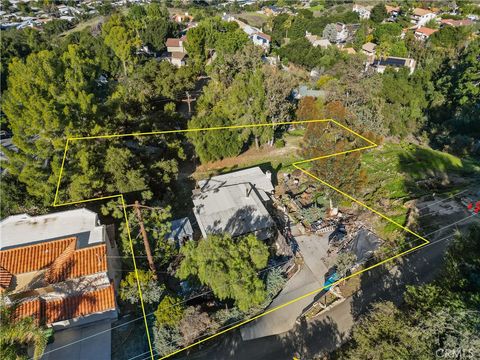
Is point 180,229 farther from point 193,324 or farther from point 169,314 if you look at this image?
point 193,324

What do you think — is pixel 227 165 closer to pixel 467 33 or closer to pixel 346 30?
pixel 467 33

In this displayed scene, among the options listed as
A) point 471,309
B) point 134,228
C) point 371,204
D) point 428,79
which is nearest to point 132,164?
point 134,228

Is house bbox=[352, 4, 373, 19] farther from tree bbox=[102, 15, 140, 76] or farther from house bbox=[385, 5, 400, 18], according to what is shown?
tree bbox=[102, 15, 140, 76]

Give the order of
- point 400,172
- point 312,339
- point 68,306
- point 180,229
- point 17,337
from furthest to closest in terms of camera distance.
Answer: point 400,172
point 180,229
point 312,339
point 68,306
point 17,337

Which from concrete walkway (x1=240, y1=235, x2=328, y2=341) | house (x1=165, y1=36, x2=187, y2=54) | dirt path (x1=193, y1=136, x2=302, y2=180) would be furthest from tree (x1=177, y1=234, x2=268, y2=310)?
house (x1=165, y1=36, x2=187, y2=54)

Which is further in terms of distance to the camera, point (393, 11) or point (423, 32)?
point (393, 11)

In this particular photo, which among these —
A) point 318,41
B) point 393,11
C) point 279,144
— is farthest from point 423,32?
point 279,144

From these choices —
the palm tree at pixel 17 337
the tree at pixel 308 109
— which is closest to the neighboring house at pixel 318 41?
the tree at pixel 308 109

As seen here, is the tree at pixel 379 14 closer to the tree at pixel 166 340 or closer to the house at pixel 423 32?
the house at pixel 423 32
